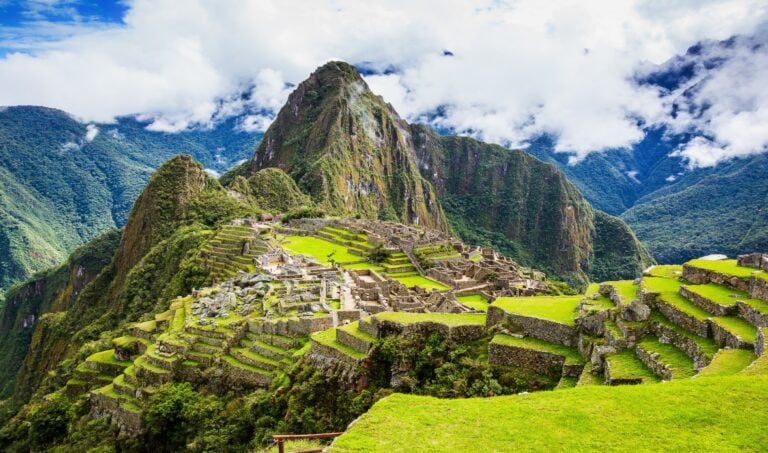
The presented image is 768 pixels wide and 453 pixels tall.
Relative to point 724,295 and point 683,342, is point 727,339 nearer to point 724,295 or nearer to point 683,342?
point 683,342

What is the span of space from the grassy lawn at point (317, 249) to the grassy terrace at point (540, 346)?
4734 cm

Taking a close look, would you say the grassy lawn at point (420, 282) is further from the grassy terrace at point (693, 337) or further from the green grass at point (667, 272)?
the grassy terrace at point (693, 337)

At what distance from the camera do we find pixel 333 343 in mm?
17688

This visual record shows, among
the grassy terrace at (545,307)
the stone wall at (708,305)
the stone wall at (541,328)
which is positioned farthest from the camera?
the grassy terrace at (545,307)

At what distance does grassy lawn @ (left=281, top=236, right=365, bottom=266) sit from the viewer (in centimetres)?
6488

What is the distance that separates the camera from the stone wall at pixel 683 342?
10375 millimetres

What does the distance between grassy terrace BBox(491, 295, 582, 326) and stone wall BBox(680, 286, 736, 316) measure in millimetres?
2731

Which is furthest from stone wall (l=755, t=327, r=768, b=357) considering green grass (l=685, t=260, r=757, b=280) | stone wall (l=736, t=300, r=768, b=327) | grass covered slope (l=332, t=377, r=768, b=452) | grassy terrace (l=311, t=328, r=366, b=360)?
grassy terrace (l=311, t=328, r=366, b=360)

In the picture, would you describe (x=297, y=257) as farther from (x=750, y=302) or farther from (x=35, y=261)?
(x=35, y=261)

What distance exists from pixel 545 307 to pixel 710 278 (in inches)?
168

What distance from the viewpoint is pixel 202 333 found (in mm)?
24422

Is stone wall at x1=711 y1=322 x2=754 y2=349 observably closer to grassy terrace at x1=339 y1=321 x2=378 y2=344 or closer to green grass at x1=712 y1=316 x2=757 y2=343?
green grass at x1=712 y1=316 x2=757 y2=343

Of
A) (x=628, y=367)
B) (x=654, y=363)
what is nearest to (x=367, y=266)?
(x=628, y=367)

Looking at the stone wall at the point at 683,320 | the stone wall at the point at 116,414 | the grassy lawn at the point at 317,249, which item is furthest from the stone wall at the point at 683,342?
the grassy lawn at the point at 317,249
